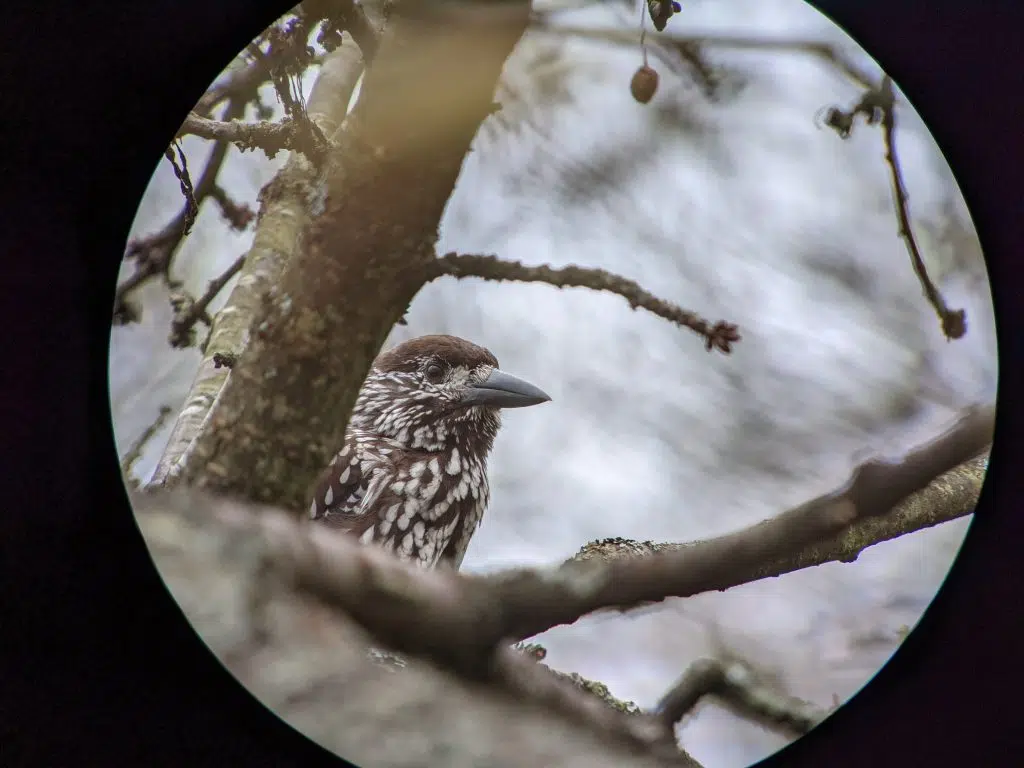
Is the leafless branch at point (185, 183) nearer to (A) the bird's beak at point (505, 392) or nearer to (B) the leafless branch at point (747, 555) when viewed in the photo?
(A) the bird's beak at point (505, 392)

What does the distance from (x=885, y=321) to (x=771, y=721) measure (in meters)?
0.61

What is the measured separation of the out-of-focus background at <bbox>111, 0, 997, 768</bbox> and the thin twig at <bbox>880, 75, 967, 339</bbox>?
1 cm

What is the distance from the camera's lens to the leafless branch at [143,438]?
52.7 inches

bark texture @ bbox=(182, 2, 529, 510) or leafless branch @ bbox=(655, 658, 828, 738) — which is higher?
bark texture @ bbox=(182, 2, 529, 510)

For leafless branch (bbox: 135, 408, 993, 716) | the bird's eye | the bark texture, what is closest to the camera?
leafless branch (bbox: 135, 408, 993, 716)

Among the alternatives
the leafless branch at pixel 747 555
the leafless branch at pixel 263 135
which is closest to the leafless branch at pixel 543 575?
the leafless branch at pixel 747 555

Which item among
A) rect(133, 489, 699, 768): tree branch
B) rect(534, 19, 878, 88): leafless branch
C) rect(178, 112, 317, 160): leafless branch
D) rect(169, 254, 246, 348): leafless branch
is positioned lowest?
rect(133, 489, 699, 768): tree branch

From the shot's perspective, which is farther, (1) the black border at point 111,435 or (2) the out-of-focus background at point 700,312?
(1) the black border at point 111,435

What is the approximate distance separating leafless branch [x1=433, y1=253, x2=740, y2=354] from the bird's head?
0.35 ft

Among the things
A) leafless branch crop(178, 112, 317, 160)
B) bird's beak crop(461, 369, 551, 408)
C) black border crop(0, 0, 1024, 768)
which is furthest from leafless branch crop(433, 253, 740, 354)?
black border crop(0, 0, 1024, 768)

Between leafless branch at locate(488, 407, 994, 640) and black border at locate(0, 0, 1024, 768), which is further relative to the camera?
black border at locate(0, 0, 1024, 768)

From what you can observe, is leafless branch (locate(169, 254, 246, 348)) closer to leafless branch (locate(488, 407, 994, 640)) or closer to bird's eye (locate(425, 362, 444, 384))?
bird's eye (locate(425, 362, 444, 384))

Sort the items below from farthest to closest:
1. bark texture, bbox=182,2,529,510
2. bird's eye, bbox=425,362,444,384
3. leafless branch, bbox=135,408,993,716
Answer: bird's eye, bbox=425,362,444,384
bark texture, bbox=182,2,529,510
leafless branch, bbox=135,408,993,716

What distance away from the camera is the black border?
1503 mm
